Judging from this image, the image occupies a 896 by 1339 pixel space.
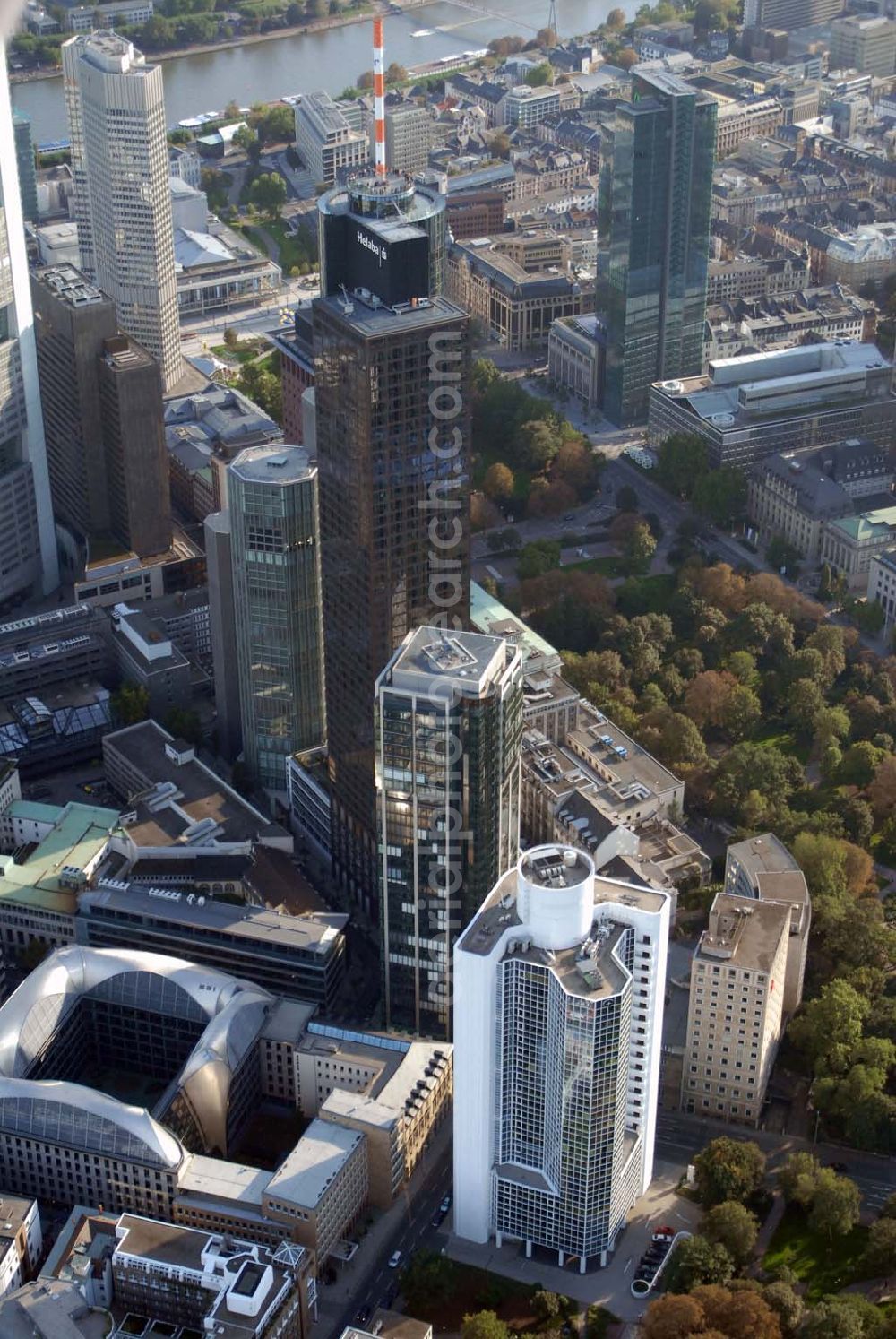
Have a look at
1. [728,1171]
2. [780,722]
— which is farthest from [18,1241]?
[780,722]

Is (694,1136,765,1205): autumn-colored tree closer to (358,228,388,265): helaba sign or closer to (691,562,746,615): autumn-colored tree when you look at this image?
(358,228,388,265): helaba sign

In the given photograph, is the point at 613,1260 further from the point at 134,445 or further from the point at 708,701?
the point at 134,445

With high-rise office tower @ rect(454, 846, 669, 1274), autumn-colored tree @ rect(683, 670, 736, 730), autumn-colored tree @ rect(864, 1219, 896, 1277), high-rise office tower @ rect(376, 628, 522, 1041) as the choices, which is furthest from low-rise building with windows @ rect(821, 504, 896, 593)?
autumn-colored tree @ rect(864, 1219, 896, 1277)

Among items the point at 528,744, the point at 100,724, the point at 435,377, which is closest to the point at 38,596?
the point at 100,724

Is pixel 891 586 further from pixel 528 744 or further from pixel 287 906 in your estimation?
pixel 287 906

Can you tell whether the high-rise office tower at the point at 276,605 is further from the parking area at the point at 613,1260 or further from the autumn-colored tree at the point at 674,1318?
the autumn-colored tree at the point at 674,1318

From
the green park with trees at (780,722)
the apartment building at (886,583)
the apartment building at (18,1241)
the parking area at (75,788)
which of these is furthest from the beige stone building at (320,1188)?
the apartment building at (886,583)
